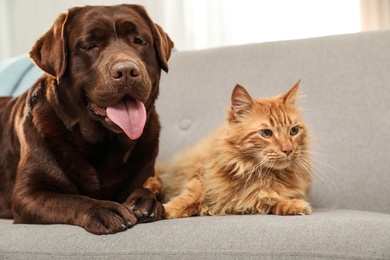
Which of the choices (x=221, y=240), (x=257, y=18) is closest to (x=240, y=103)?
(x=221, y=240)

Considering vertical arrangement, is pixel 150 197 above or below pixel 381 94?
below

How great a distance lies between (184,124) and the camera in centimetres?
238

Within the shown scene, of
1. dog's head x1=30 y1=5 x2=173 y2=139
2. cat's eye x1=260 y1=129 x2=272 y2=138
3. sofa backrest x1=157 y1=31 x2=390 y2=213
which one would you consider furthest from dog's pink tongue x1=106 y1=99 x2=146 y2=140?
sofa backrest x1=157 y1=31 x2=390 y2=213

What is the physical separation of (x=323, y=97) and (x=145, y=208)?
1009mm

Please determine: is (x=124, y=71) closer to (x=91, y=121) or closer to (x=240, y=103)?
(x=91, y=121)

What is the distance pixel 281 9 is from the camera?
11.3 ft

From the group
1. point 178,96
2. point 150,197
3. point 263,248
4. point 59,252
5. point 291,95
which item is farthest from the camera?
point 178,96

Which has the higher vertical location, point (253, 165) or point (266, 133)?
point (266, 133)

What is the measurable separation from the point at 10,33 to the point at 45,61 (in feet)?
8.73

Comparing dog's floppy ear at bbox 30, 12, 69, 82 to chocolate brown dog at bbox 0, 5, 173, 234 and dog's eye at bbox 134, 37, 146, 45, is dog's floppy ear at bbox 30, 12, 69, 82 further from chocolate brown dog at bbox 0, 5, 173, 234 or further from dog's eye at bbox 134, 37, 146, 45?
dog's eye at bbox 134, 37, 146, 45

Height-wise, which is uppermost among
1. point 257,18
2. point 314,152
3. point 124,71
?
point 257,18

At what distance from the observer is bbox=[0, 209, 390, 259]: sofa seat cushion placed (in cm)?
120

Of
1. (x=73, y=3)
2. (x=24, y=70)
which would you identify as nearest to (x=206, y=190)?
(x=24, y=70)

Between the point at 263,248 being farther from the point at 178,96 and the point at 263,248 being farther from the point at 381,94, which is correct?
the point at 178,96
